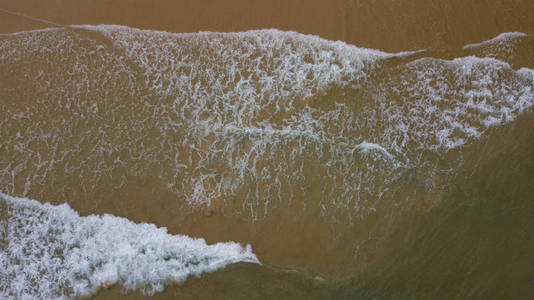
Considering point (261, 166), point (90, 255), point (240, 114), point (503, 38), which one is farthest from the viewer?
point (503, 38)

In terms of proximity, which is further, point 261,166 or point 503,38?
point 503,38

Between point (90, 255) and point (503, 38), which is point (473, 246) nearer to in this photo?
point (503, 38)

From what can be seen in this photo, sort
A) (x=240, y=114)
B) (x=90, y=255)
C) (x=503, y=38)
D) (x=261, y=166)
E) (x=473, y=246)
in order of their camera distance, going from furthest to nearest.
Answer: (x=503, y=38) < (x=240, y=114) < (x=261, y=166) < (x=90, y=255) < (x=473, y=246)

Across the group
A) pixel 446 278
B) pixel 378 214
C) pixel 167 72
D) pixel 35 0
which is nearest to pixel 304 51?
pixel 167 72

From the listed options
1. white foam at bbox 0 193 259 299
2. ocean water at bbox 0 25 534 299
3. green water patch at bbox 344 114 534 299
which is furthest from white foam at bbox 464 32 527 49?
white foam at bbox 0 193 259 299

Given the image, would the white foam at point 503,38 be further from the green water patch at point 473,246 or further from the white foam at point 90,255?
the white foam at point 90,255

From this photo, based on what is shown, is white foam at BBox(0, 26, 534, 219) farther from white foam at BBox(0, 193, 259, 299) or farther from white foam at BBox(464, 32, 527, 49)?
white foam at BBox(0, 193, 259, 299)

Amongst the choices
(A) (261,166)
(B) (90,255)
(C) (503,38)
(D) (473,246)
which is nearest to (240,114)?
(A) (261,166)
